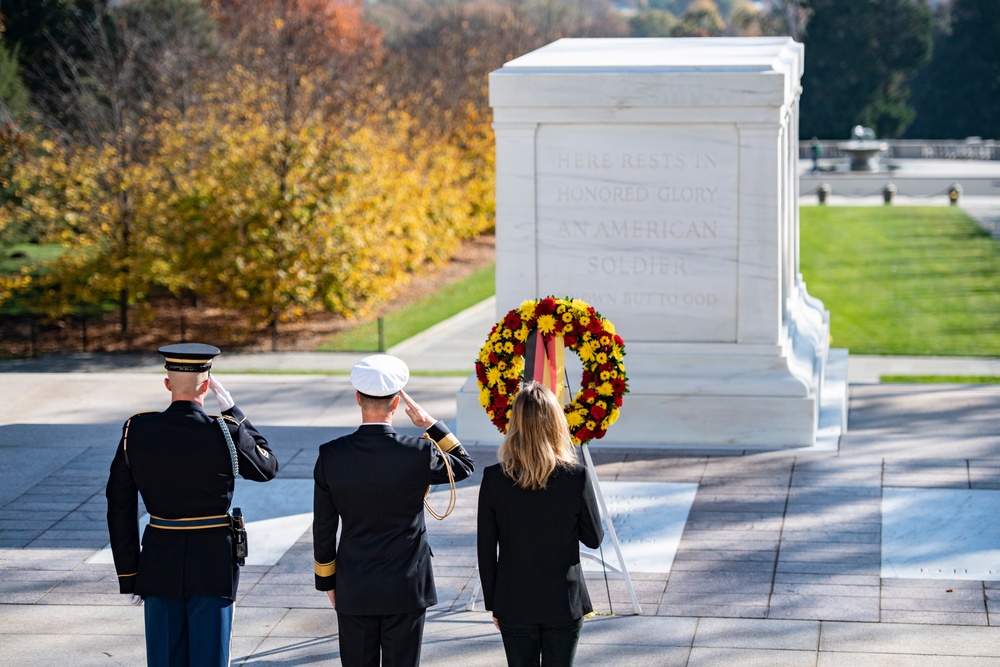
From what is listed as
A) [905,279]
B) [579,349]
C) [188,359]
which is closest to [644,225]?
[579,349]

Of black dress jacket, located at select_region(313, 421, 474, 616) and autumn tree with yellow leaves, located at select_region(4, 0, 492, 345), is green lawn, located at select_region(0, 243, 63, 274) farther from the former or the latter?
black dress jacket, located at select_region(313, 421, 474, 616)

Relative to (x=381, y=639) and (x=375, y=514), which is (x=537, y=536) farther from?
(x=381, y=639)

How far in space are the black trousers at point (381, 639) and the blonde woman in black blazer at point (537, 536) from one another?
33 centimetres

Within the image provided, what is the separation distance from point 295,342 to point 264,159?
2.65m

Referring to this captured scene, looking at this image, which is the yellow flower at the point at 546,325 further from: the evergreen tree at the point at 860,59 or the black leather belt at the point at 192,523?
the evergreen tree at the point at 860,59

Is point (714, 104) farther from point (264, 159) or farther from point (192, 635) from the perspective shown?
point (264, 159)

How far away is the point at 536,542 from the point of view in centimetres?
479

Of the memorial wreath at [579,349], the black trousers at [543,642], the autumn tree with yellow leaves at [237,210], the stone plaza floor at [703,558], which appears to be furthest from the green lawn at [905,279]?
the black trousers at [543,642]

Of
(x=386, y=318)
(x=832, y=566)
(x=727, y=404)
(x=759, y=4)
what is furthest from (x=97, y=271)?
(x=759, y=4)

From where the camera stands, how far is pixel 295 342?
19.1 m

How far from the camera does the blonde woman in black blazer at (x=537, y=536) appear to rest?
185 inches

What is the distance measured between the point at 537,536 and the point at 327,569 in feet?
2.68

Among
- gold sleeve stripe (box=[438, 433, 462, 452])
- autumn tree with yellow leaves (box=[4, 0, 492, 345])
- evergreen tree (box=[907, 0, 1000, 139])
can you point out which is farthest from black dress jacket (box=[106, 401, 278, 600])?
evergreen tree (box=[907, 0, 1000, 139])

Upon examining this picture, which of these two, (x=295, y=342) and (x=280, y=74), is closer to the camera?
(x=295, y=342)
